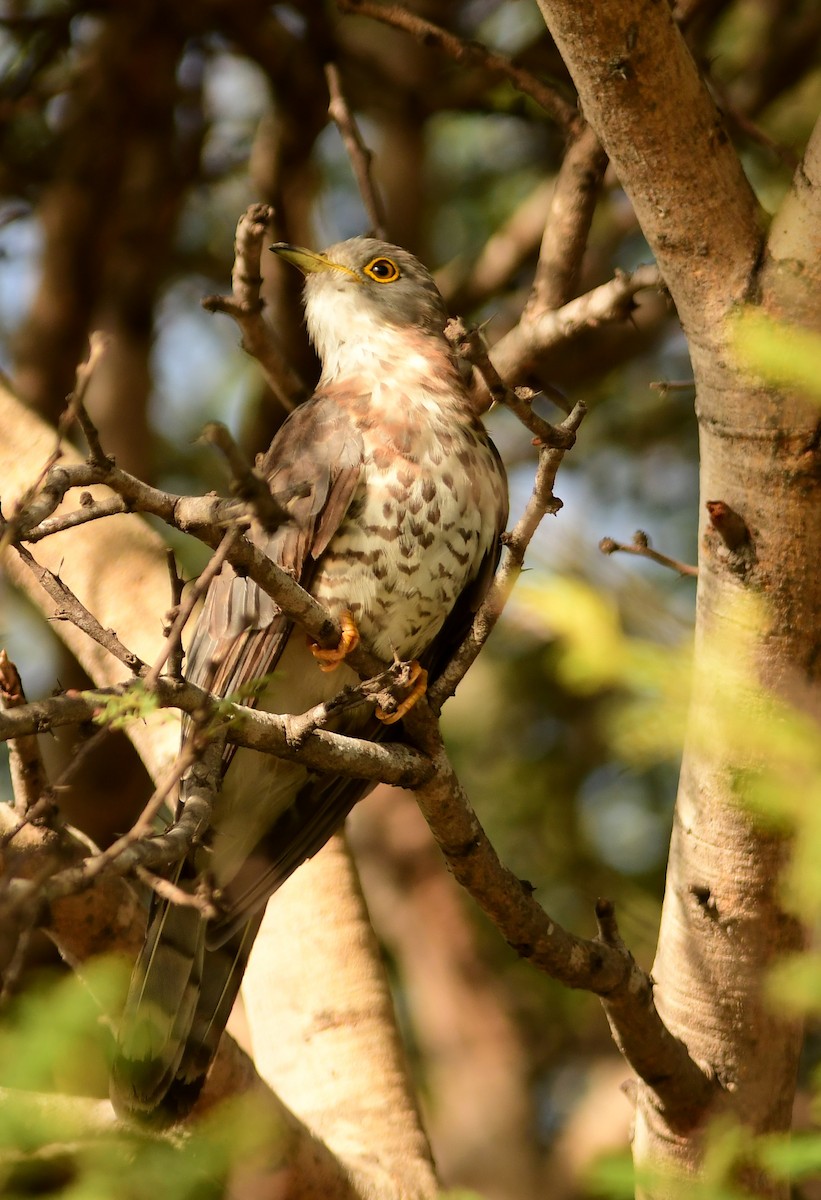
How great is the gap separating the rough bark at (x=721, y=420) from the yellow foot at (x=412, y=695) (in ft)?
2.17

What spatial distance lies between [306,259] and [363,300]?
0.25 metres

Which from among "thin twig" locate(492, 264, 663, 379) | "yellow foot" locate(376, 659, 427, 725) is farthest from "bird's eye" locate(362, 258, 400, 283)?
"yellow foot" locate(376, 659, 427, 725)

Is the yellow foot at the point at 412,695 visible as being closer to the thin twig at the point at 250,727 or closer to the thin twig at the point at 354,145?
the thin twig at the point at 250,727

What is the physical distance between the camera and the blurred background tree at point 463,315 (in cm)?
579

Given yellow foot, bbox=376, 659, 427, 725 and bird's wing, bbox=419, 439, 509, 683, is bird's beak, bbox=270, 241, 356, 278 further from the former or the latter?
yellow foot, bbox=376, 659, 427, 725

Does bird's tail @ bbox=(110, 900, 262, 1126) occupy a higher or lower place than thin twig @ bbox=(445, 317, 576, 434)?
lower

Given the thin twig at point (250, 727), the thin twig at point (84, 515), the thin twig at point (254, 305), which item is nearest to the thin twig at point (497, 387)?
the thin twig at point (84, 515)

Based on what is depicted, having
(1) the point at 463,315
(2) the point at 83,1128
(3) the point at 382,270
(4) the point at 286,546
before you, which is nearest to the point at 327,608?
(4) the point at 286,546

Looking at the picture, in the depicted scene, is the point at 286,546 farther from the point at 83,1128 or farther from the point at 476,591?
the point at 83,1128

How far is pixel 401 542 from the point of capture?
365cm

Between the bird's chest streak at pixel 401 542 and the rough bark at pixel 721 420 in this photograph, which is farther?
the bird's chest streak at pixel 401 542

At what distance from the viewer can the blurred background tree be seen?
579 cm

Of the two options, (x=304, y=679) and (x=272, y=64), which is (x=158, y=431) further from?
(x=304, y=679)

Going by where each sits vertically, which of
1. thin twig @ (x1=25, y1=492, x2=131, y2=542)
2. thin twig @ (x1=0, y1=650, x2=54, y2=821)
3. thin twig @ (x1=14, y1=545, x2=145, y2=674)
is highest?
thin twig @ (x1=25, y1=492, x2=131, y2=542)
